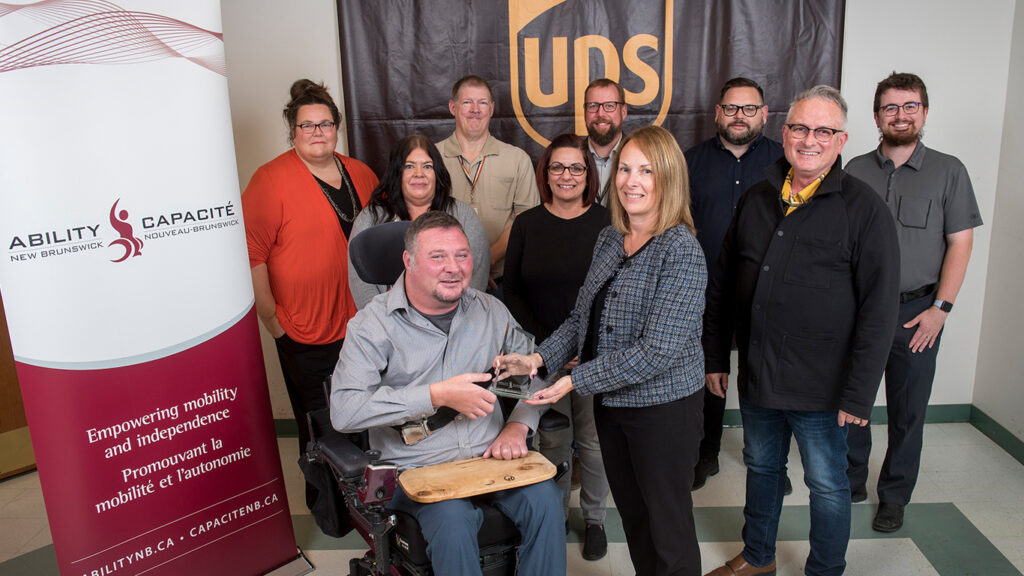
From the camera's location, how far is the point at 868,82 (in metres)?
3.78

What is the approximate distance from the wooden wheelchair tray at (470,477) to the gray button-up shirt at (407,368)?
142mm

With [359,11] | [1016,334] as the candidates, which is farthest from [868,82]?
[359,11]

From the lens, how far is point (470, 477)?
6.56 ft

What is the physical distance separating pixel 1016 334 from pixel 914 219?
1.31 metres

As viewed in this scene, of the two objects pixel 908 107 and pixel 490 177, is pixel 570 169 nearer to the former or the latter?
pixel 490 177

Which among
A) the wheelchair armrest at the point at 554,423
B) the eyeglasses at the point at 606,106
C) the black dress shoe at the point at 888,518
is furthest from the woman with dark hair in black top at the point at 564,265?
the black dress shoe at the point at 888,518

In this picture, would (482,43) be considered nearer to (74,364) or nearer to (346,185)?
(346,185)

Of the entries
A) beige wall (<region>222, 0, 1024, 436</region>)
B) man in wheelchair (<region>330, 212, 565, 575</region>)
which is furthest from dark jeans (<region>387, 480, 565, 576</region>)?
beige wall (<region>222, 0, 1024, 436</region>)

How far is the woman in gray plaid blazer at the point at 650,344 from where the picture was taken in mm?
2020

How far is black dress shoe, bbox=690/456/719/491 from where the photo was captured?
11.3 feet

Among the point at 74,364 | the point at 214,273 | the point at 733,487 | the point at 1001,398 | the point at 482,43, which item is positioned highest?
the point at 482,43

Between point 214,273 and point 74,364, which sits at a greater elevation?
point 214,273

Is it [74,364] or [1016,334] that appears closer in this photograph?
[74,364]

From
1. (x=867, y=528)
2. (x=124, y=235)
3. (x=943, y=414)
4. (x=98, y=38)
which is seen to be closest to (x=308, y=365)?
(x=124, y=235)
